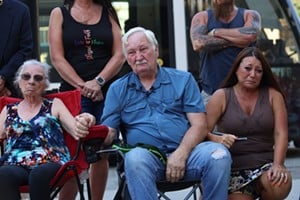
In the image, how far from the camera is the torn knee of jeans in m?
4.48

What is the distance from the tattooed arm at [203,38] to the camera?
5633mm

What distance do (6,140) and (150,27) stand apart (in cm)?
374

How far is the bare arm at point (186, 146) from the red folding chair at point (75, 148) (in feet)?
1.51

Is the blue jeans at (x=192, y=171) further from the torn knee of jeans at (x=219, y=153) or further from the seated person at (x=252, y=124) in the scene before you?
the seated person at (x=252, y=124)

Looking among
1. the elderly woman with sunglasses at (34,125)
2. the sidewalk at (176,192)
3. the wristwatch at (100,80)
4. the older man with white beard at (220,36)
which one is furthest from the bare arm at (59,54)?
the sidewalk at (176,192)

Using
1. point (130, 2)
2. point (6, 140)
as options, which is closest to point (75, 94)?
point (6, 140)

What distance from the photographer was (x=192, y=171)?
455 cm

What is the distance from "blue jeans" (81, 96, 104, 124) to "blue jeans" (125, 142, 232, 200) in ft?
3.31

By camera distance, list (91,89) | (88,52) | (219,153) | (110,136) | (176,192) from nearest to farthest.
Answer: (219,153) < (110,136) < (91,89) < (88,52) < (176,192)

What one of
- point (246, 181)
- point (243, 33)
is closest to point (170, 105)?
point (246, 181)

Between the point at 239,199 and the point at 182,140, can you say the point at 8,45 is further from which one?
the point at 239,199

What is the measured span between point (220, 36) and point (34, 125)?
1.45m

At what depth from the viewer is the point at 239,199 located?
4.80 m

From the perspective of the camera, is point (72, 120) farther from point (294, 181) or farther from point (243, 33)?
point (294, 181)
